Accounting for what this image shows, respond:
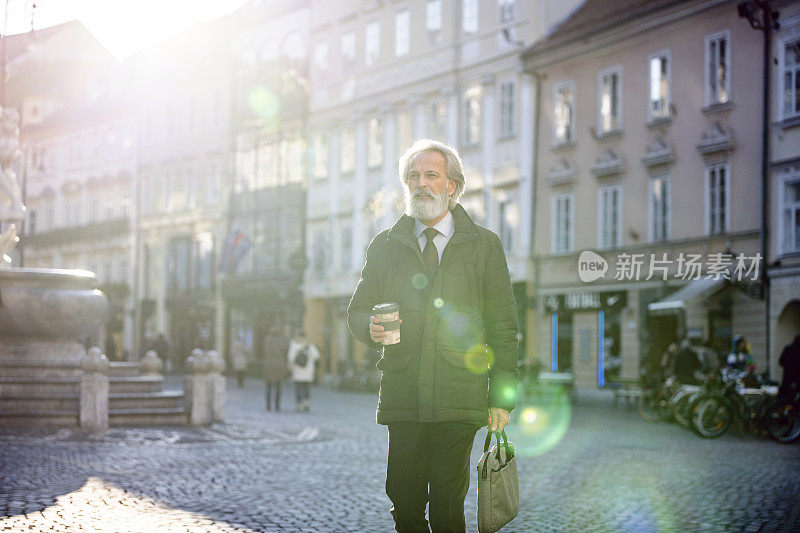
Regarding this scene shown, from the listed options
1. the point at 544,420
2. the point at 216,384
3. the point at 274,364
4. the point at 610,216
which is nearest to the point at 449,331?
the point at 216,384

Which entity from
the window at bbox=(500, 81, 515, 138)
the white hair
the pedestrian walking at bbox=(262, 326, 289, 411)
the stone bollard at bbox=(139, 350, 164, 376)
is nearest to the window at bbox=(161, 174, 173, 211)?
the window at bbox=(500, 81, 515, 138)

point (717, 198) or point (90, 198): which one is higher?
point (90, 198)

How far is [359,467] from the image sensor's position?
11875 mm

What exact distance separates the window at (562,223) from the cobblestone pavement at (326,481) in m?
16.1

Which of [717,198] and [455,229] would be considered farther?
[717,198]

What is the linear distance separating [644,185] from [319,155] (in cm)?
1912

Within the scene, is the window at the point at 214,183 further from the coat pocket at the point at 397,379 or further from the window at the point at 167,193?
the coat pocket at the point at 397,379

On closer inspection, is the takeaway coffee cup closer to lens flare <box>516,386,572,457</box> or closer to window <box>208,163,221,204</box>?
lens flare <box>516,386,572,457</box>

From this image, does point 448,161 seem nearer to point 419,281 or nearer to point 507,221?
point 419,281

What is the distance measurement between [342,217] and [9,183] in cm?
2800

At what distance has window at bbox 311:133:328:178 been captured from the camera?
152 feet

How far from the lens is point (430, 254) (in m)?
4.98

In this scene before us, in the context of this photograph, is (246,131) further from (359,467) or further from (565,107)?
(359,467)

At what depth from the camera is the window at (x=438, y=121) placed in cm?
3917
